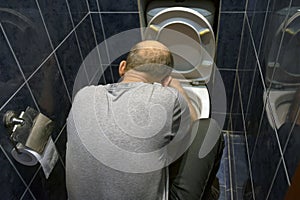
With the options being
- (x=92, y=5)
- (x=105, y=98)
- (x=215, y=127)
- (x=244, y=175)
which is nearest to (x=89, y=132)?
(x=105, y=98)

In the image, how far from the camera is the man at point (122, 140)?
842 mm

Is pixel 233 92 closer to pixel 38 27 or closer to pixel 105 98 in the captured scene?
pixel 105 98

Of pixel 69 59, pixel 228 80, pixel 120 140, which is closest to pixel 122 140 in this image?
pixel 120 140

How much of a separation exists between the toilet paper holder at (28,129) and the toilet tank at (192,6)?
794mm

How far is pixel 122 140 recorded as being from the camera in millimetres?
831

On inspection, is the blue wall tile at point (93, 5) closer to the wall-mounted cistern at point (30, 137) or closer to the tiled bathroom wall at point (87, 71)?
the tiled bathroom wall at point (87, 71)

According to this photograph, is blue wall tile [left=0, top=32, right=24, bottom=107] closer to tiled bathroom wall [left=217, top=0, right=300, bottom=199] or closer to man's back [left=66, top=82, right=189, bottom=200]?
man's back [left=66, top=82, right=189, bottom=200]

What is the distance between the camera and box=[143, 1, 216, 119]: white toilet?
1331 millimetres

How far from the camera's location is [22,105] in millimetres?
948

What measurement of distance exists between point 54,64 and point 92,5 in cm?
48

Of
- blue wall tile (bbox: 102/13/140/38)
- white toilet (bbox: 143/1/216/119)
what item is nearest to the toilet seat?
white toilet (bbox: 143/1/216/119)

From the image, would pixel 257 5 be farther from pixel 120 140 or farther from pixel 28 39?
pixel 28 39

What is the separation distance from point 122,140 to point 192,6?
0.88m

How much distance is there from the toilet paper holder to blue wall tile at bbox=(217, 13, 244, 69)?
3.18ft
